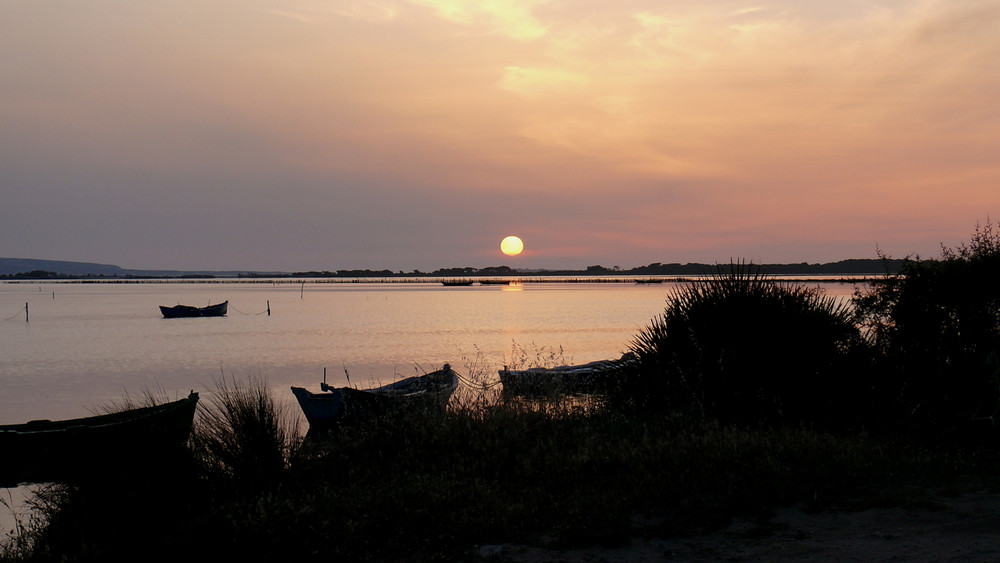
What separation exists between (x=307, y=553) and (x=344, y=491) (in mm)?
1947

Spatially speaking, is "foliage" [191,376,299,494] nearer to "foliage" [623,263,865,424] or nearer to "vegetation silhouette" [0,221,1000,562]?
"vegetation silhouette" [0,221,1000,562]

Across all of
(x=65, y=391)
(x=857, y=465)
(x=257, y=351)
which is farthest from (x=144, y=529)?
(x=257, y=351)

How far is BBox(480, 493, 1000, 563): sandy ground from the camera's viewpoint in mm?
7023

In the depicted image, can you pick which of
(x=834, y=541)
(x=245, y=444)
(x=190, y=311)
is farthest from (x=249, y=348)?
(x=834, y=541)

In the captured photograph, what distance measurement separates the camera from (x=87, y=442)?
12641 millimetres

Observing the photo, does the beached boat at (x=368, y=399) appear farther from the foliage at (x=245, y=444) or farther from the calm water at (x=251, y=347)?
the calm water at (x=251, y=347)

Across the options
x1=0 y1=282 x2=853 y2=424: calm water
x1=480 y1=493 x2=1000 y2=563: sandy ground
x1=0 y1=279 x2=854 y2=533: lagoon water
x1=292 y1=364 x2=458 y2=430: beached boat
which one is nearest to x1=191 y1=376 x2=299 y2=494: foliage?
x1=292 y1=364 x2=458 y2=430: beached boat

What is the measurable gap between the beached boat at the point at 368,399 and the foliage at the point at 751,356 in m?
3.97

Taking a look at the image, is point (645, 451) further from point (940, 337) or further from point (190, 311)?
point (190, 311)

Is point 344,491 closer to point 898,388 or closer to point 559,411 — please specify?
point 559,411

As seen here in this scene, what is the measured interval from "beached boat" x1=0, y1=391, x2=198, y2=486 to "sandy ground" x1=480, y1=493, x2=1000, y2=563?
599 cm

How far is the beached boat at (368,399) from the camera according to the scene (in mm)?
14156

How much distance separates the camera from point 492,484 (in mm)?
9672

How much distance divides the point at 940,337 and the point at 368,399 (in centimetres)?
1075
